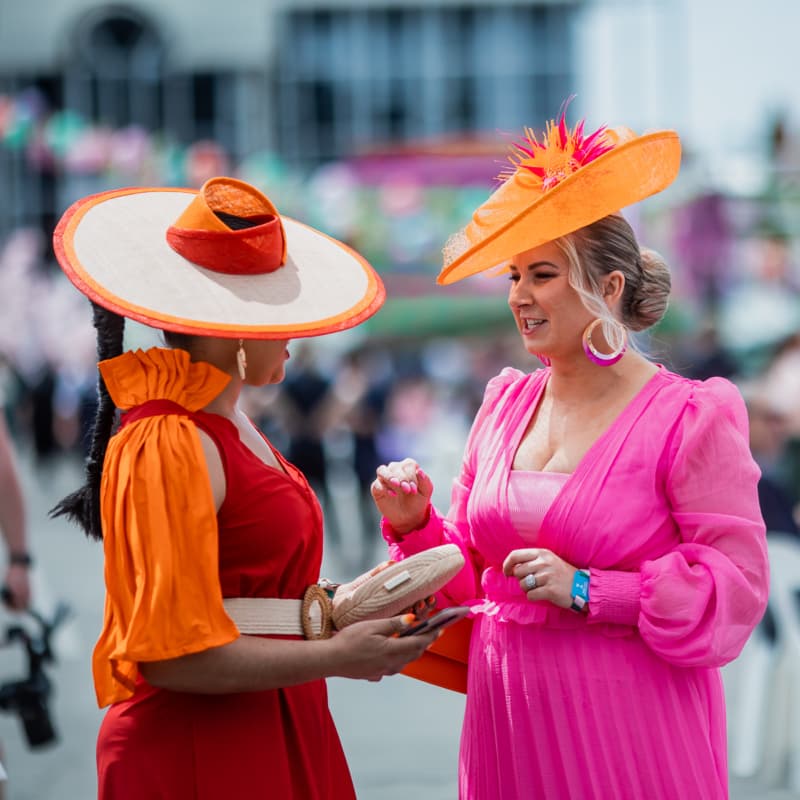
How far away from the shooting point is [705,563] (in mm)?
2559

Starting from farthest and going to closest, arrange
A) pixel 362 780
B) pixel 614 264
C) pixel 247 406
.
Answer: pixel 247 406, pixel 362 780, pixel 614 264

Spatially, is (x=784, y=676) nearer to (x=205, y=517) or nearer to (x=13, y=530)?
(x=13, y=530)

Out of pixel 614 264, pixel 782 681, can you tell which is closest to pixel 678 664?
pixel 614 264

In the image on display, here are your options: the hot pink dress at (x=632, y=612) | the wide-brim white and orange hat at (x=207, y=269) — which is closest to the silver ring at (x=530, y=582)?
the hot pink dress at (x=632, y=612)

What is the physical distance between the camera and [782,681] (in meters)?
5.67

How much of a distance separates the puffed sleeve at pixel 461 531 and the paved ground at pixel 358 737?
7.41ft

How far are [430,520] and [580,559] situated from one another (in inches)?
15.2

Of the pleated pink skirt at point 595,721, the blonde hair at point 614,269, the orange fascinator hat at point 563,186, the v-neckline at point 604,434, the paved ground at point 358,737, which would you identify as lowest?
the paved ground at point 358,737

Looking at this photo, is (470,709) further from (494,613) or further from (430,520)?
(430,520)

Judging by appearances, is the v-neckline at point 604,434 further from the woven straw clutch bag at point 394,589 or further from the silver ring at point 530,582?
the woven straw clutch bag at point 394,589

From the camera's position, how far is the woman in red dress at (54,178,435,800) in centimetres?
223

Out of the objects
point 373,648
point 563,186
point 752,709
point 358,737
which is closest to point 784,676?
point 752,709

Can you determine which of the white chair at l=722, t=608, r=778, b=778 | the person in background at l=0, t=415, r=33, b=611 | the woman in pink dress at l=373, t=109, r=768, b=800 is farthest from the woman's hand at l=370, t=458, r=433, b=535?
the white chair at l=722, t=608, r=778, b=778

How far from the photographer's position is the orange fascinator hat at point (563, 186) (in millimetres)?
2650
